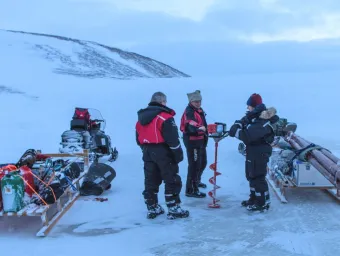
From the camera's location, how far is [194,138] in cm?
518

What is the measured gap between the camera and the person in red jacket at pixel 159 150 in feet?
13.7

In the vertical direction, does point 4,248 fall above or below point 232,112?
below

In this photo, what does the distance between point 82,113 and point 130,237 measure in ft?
13.9

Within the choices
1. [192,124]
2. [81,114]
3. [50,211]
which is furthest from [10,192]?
[81,114]

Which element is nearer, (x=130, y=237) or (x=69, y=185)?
(x=130, y=237)

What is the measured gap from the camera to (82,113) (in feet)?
25.3

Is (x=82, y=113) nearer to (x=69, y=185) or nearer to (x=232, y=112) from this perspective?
(x=69, y=185)

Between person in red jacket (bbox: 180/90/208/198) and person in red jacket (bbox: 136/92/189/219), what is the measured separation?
0.81 meters

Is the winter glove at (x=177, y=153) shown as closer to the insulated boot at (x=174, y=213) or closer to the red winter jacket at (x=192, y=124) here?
the insulated boot at (x=174, y=213)

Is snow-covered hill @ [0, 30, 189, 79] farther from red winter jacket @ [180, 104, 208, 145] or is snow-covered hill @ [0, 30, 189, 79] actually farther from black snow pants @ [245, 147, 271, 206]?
black snow pants @ [245, 147, 271, 206]

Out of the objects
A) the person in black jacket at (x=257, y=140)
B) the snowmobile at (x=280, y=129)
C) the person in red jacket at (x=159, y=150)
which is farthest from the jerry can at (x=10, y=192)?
the snowmobile at (x=280, y=129)

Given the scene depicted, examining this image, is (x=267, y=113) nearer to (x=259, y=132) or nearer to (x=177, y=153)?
(x=259, y=132)

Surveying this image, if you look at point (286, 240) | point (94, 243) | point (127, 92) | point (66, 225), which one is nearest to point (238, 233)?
point (286, 240)

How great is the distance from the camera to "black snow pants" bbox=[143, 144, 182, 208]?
14.1 feet
